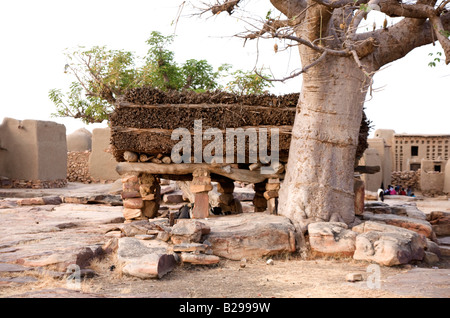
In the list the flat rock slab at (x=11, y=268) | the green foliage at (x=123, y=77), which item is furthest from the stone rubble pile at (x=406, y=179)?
the flat rock slab at (x=11, y=268)

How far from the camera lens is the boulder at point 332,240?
653cm

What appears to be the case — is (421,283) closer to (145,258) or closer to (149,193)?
(145,258)

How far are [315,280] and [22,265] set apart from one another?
3571 millimetres

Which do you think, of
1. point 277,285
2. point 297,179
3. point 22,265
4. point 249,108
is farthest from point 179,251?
point 249,108

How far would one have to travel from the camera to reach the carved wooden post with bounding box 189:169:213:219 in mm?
8266

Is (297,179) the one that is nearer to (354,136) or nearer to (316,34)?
(354,136)

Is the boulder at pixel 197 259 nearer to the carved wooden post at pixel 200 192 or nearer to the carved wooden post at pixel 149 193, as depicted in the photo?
the carved wooden post at pixel 200 192

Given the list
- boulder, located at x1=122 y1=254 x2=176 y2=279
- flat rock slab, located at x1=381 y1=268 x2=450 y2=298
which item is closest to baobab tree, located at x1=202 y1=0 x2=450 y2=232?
flat rock slab, located at x1=381 y1=268 x2=450 y2=298

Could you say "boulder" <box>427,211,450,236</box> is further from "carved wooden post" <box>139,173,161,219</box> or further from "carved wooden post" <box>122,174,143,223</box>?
"carved wooden post" <box>122,174,143,223</box>

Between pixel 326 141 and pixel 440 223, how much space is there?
4.57 metres

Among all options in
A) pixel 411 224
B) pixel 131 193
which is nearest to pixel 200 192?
pixel 131 193

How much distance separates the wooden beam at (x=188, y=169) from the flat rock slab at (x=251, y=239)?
162cm

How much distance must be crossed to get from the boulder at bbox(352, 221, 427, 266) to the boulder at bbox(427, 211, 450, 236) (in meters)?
3.70

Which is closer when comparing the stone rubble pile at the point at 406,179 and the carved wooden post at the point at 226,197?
the carved wooden post at the point at 226,197
